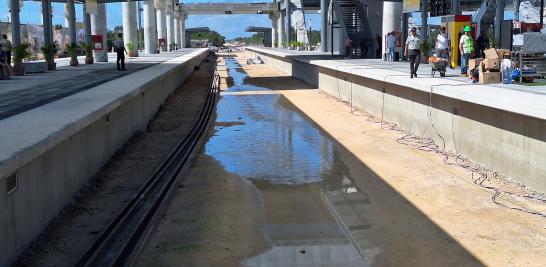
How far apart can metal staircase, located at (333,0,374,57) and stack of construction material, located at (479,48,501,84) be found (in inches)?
1228

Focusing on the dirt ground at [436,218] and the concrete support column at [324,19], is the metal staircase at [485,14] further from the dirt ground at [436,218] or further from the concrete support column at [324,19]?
the dirt ground at [436,218]

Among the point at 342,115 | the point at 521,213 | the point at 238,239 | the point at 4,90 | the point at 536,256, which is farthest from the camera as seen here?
the point at 342,115

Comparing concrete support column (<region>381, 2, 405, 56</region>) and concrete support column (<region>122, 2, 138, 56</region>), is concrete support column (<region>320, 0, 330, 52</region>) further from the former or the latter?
concrete support column (<region>381, 2, 405, 56</region>)

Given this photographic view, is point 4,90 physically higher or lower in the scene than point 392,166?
higher

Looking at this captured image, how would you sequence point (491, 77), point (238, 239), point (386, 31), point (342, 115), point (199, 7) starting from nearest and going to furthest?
point (238, 239) < point (491, 77) < point (342, 115) < point (386, 31) < point (199, 7)

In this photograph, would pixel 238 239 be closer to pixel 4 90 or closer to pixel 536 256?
pixel 536 256

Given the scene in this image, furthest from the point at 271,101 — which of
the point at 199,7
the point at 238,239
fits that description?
the point at 199,7

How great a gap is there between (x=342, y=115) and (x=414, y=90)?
16.4 ft

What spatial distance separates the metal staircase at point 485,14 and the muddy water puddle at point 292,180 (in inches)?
572

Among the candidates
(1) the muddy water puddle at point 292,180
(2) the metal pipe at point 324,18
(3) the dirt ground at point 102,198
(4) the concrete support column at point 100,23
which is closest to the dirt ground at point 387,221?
(1) the muddy water puddle at point 292,180

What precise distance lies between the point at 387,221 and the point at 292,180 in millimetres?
2874

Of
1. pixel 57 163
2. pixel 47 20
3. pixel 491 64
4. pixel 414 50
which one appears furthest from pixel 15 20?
pixel 57 163

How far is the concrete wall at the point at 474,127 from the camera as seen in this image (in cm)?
985

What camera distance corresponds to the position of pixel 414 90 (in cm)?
1608
